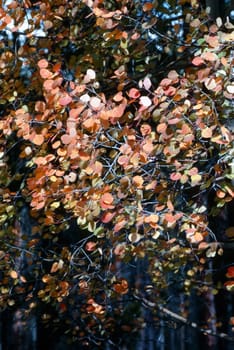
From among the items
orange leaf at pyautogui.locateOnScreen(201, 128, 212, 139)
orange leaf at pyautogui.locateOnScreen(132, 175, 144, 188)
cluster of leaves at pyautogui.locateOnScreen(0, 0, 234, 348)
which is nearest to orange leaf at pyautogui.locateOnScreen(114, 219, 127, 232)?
cluster of leaves at pyautogui.locateOnScreen(0, 0, 234, 348)

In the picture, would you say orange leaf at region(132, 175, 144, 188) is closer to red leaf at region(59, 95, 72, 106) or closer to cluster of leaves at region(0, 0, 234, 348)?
cluster of leaves at region(0, 0, 234, 348)

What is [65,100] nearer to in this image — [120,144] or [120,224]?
[120,144]

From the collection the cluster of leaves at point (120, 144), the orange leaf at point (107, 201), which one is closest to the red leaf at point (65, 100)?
the cluster of leaves at point (120, 144)

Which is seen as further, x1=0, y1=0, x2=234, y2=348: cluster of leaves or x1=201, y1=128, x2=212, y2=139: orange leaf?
x1=0, y1=0, x2=234, y2=348: cluster of leaves

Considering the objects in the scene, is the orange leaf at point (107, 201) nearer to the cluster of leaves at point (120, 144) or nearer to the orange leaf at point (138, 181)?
the cluster of leaves at point (120, 144)

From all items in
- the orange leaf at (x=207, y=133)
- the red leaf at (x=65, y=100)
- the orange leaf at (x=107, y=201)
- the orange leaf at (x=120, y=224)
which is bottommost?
the orange leaf at (x=120, y=224)

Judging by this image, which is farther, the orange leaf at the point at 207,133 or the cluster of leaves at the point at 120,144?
the cluster of leaves at the point at 120,144

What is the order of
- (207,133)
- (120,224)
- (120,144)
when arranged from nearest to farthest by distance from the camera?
1. (207,133)
2. (120,224)
3. (120,144)

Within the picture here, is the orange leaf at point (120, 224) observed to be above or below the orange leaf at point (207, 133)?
below

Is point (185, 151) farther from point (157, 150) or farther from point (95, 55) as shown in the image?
point (95, 55)

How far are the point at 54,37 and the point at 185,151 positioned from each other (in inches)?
71.0

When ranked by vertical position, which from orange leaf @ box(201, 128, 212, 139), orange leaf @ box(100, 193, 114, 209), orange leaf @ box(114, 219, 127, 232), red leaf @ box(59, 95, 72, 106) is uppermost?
red leaf @ box(59, 95, 72, 106)

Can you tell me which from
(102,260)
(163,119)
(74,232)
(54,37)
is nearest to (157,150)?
(163,119)

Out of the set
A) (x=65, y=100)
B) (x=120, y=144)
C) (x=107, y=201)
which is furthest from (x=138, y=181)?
(x=65, y=100)
